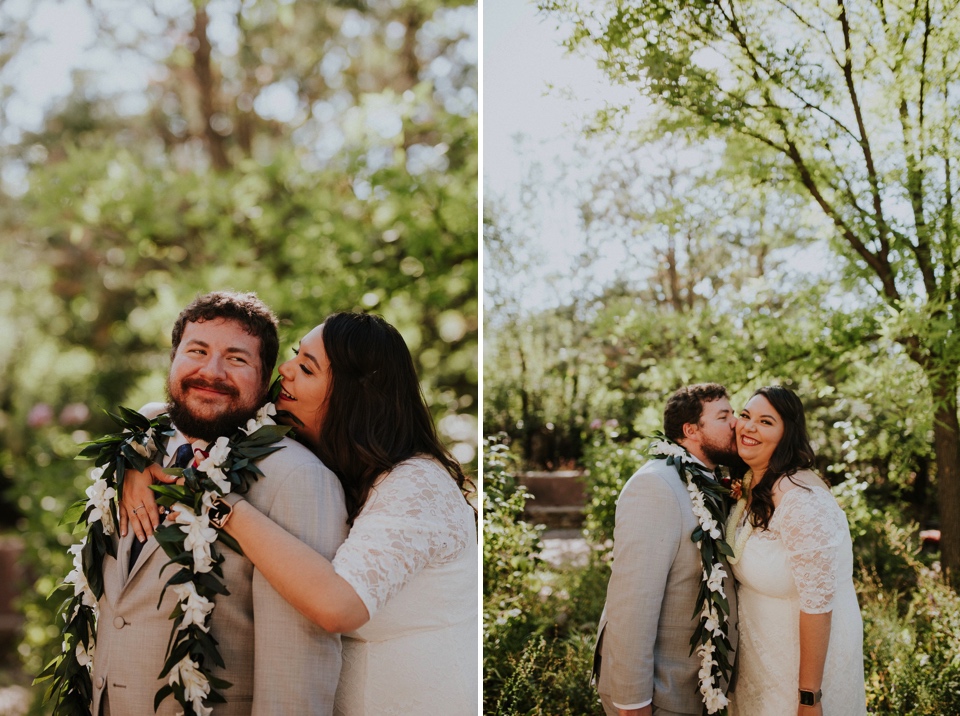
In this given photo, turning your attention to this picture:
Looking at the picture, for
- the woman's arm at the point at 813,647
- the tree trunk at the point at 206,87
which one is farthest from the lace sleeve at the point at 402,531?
the tree trunk at the point at 206,87

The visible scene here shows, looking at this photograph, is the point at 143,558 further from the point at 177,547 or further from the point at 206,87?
the point at 206,87

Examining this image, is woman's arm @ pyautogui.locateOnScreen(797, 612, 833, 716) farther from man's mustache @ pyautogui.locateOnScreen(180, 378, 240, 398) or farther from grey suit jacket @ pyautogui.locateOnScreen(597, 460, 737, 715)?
man's mustache @ pyautogui.locateOnScreen(180, 378, 240, 398)

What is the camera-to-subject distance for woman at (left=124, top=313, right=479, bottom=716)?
182cm

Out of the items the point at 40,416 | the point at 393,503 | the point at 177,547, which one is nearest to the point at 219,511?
the point at 177,547

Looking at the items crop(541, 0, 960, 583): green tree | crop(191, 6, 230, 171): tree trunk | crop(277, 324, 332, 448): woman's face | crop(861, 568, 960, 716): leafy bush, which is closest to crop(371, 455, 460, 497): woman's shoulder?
crop(277, 324, 332, 448): woman's face

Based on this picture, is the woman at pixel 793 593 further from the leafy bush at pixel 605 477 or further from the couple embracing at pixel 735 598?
the leafy bush at pixel 605 477

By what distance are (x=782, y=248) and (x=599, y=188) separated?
664mm

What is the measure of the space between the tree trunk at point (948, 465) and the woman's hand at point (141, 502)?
224 centimetres

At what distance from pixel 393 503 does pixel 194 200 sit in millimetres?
3150

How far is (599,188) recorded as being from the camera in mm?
2814

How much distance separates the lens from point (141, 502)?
1.81 m

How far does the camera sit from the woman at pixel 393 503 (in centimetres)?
182

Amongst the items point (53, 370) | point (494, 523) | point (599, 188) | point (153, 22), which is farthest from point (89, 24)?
point (494, 523)

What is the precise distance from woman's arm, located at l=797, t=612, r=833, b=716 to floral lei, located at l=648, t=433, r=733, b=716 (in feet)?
0.63
